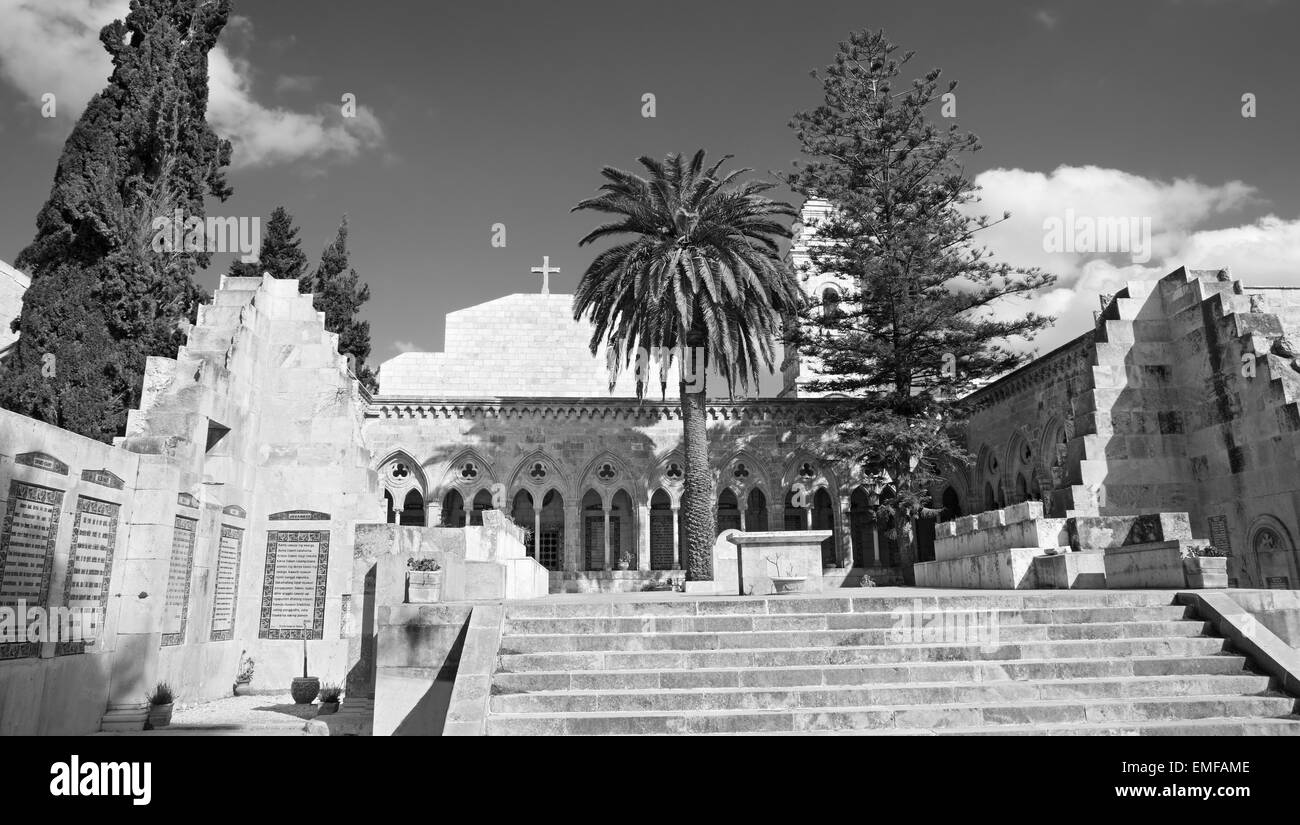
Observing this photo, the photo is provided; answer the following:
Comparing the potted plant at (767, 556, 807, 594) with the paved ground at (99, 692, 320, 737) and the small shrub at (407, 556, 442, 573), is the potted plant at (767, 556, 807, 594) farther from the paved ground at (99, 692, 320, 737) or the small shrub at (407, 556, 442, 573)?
the paved ground at (99, 692, 320, 737)

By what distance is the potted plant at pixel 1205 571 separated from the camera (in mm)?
8164

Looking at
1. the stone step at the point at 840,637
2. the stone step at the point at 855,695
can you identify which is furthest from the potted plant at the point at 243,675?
the stone step at the point at 855,695

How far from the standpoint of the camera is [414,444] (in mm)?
26094

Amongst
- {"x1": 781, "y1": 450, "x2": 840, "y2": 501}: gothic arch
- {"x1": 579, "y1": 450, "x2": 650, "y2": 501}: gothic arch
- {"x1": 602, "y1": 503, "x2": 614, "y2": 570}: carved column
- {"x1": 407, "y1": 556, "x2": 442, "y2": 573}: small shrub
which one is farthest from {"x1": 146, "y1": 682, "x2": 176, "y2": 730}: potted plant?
{"x1": 781, "y1": 450, "x2": 840, "y2": 501}: gothic arch

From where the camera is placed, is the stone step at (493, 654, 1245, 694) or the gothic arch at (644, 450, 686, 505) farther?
the gothic arch at (644, 450, 686, 505)

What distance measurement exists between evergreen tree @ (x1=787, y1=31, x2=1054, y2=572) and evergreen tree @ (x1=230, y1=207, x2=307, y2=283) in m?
15.3

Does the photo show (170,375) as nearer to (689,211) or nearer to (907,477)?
(689,211)

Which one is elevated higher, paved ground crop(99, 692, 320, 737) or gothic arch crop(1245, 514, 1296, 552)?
gothic arch crop(1245, 514, 1296, 552)

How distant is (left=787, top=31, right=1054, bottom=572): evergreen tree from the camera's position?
75.3ft

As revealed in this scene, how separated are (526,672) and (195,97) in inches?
619

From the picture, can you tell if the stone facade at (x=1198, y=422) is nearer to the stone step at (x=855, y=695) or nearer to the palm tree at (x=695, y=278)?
the stone step at (x=855, y=695)

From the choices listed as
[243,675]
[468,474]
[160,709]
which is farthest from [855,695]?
[468,474]

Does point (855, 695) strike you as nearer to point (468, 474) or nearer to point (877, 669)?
point (877, 669)
